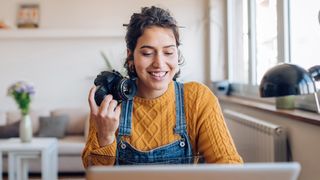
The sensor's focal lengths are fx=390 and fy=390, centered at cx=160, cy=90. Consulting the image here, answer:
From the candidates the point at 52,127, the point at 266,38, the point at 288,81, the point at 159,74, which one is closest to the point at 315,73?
the point at 288,81

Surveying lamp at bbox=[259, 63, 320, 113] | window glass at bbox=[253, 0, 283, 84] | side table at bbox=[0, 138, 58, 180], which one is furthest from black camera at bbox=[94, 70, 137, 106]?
side table at bbox=[0, 138, 58, 180]

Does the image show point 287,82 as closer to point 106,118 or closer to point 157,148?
point 157,148

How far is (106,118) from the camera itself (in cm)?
109

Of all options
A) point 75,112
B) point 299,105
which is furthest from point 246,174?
point 75,112

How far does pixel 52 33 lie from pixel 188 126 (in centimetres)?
352

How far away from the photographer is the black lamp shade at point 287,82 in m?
1.13

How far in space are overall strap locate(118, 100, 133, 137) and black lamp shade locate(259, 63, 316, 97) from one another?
428mm

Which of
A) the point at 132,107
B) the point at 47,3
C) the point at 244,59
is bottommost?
the point at 132,107

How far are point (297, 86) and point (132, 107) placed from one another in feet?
1.69

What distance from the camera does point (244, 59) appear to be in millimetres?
3852

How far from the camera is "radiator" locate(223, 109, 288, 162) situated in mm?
2160

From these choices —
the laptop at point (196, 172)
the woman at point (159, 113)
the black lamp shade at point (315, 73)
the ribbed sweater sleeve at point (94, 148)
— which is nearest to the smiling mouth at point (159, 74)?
the woman at point (159, 113)

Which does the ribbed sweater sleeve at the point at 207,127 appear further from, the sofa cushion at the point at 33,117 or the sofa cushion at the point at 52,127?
the sofa cushion at the point at 33,117

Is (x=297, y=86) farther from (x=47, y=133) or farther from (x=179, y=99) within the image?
(x=47, y=133)
